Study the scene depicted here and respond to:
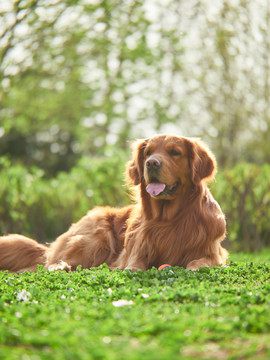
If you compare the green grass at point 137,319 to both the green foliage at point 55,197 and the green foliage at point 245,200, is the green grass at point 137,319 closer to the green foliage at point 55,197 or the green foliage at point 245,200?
the green foliage at point 245,200

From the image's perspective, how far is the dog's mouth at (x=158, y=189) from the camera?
4387 millimetres

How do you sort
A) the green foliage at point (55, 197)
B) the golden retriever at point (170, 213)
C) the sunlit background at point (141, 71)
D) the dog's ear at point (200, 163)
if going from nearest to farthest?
the golden retriever at point (170, 213)
the dog's ear at point (200, 163)
the green foliage at point (55, 197)
the sunlit background at point (141, 71)

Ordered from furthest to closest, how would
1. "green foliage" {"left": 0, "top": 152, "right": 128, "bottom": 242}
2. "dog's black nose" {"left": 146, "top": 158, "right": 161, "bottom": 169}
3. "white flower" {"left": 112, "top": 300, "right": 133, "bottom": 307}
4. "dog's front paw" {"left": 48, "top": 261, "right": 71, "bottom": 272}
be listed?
"green foliage" {"left": 0, "top": 152, "right": 128, "bottom": 242}, "dog's front paw" {"left": 48, "top": 261, "right": 71, "bottom": 272}, "dog's black nose" {"left": 146, "top": 158, "right": 161, "bottom": 169}, "white flower" {"left": 112, "top": 300, "right": 133, "bottom": 307}

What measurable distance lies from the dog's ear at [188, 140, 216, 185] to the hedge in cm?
306

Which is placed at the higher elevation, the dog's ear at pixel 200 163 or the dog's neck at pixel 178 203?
the dog's ear at pixel 200 163

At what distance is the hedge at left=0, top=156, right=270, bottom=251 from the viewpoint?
802 cm

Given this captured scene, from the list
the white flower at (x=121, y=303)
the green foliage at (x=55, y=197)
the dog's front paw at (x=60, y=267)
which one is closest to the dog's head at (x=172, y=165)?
the dog's front paw at (x=60, y=267)

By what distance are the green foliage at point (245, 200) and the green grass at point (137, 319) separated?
432cm

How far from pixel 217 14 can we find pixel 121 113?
810cm

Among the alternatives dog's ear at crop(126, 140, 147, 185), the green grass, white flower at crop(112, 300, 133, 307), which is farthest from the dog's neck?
white flower at crop(112, 300, 133, 307)

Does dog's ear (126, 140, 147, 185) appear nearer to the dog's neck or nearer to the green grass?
the dog's neck

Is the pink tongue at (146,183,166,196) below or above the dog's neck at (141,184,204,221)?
above

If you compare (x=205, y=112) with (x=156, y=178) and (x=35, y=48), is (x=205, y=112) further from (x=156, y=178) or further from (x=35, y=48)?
(x=156, y=178)

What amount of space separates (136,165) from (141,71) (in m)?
15.7
